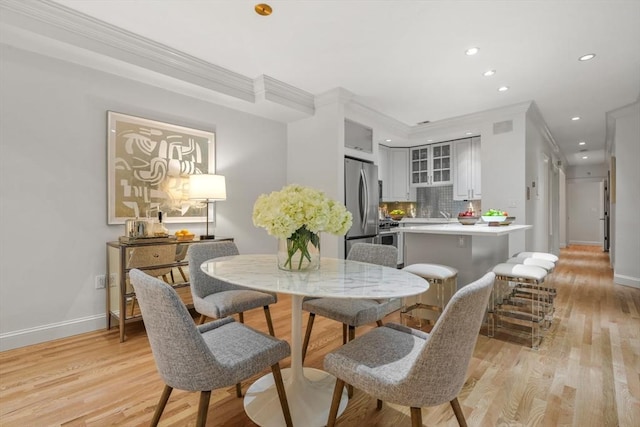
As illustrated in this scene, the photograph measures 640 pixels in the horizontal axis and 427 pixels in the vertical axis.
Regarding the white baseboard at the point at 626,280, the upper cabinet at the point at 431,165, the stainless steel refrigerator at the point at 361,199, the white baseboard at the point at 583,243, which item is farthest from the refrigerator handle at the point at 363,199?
the white baseboard at the point at 583,243

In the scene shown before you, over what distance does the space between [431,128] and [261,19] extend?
3.73 metres

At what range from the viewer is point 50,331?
102 inches

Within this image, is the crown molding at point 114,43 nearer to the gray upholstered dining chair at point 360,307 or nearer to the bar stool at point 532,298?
the gray upholstered dining chair at point 360,307

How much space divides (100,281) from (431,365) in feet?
9.72

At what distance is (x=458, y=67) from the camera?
126 inches

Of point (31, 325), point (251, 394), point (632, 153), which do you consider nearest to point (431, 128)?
point (632, 153)

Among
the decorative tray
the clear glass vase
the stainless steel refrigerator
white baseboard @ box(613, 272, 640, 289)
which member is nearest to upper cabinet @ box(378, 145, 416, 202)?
the stainless steel refrigerator

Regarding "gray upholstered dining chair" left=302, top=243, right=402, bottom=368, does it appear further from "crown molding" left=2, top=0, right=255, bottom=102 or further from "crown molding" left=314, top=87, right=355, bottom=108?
"crown molding" left=2, top=0, right=255, bottom=102

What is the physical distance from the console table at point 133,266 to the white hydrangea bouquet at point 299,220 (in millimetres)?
1605

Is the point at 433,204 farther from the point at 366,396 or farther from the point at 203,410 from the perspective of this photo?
the point at 203,410

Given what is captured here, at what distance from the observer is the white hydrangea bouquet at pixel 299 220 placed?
5.03 feet

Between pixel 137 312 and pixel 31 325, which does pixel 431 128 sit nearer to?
pixel 137 312

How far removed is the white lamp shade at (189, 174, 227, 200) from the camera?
3111 millimetres

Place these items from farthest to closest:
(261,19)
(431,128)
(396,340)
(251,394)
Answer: (431,128) < (261,19) < (251,394) < (396,340)
